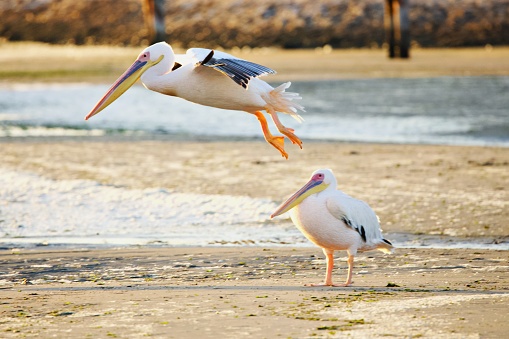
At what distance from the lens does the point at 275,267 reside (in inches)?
345

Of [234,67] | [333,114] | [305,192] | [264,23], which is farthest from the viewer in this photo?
[264,23]

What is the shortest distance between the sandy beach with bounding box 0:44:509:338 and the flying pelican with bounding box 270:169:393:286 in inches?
11.1

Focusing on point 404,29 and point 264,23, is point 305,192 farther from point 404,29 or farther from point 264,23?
point 264,23

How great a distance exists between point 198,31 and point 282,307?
118 feet

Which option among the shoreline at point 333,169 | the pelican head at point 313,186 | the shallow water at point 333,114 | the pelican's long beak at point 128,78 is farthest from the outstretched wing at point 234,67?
the shallow water at point 333,114

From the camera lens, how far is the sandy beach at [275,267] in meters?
6.79

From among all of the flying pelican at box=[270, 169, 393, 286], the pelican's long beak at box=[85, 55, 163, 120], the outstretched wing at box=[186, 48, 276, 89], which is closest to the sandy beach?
the flying pelican at box=[270, 169, 393, 286]

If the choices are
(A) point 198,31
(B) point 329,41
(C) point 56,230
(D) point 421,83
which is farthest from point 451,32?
(C) point 56,230

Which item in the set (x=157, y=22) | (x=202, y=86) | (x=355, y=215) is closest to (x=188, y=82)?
(x=202, y=86)

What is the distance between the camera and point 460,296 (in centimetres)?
742

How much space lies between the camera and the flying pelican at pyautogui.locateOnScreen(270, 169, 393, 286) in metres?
8.02

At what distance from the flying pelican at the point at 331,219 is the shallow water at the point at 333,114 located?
27.2 ft

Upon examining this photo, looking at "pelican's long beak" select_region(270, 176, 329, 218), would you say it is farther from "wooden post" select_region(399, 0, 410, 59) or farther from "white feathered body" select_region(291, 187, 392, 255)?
"wooden post" select_region(399, 0, 410, 59)

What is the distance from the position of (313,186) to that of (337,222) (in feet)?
1.09
